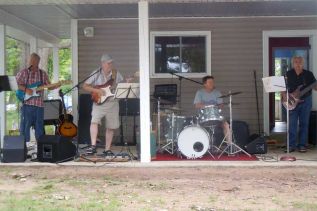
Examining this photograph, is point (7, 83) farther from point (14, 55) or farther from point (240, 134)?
point (14, 55)

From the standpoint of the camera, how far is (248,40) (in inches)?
412

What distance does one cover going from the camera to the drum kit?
796 cm

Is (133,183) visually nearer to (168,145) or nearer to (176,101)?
(168,145)

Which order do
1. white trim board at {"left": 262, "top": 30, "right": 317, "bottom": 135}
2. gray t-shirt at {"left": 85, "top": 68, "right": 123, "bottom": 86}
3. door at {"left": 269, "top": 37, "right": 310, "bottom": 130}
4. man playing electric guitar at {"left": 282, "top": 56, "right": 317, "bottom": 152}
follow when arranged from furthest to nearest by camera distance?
door at {"left": 269, "top": 37, "right": 310, "bottom": 130}, white trim board at {"left": 262, "top": 30, "right": 317, "bottom": 135}, man playing electric guitar at {"left": 282, "top": 56, "right": 317, "bottom": 152}, gray t-shirt at {"left": 85, "top": 68, "right": 123, "bottom": 86}

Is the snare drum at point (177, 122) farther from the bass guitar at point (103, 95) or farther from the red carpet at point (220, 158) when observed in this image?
the bass guitar at point (103, 95)

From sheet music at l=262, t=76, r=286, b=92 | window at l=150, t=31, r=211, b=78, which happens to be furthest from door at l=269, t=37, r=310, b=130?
sheet music at l=262, t=76, r=286, b=92

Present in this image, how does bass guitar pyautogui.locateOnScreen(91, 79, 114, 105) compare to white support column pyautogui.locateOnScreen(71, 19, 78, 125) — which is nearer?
bass guitar pyautogui.locateOnScreen(91, 79, 114, 105)

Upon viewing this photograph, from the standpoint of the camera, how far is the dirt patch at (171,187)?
550 cm

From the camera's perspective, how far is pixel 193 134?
795cm

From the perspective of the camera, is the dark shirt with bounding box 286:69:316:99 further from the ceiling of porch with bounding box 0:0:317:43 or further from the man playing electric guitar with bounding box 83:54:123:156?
the man playing electric guitar with bounding box 83:54:123:156

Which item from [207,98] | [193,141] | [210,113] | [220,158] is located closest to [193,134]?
[193,141]

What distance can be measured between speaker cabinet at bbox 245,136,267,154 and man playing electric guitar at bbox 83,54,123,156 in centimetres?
216

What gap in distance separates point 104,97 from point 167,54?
2.72 meters

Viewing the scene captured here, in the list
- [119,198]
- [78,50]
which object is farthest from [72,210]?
[78,50]
